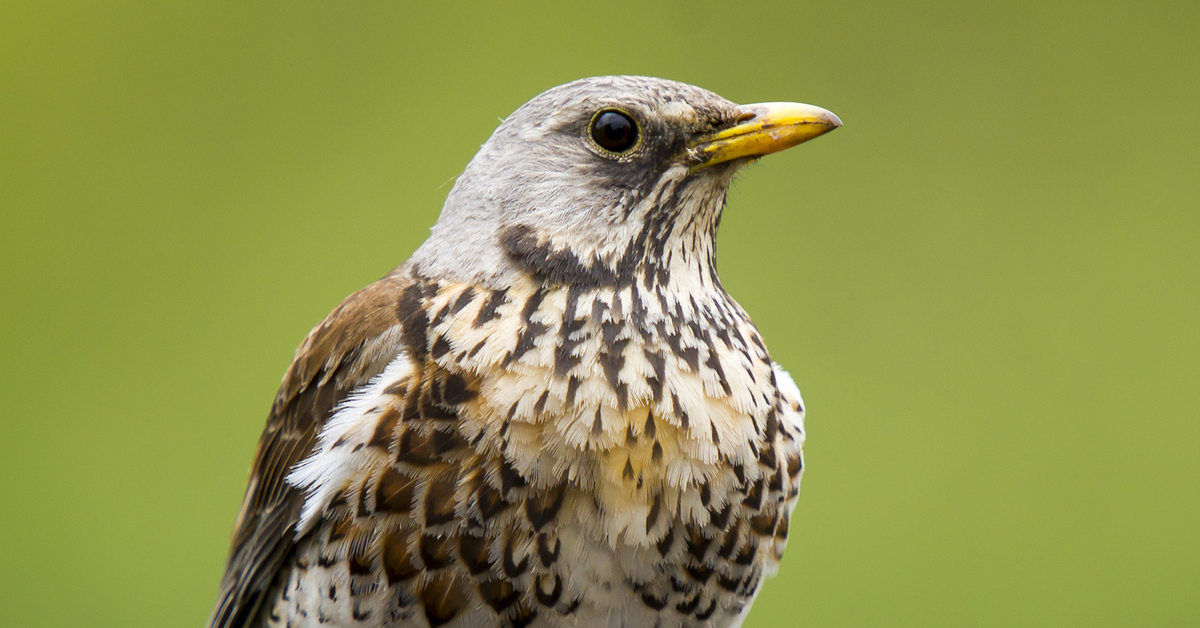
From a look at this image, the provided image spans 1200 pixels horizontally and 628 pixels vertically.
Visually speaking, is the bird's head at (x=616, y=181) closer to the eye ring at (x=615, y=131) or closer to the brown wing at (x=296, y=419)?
the eye ring at (x=615, y=131)

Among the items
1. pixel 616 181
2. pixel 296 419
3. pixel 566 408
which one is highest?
pixel 616 181

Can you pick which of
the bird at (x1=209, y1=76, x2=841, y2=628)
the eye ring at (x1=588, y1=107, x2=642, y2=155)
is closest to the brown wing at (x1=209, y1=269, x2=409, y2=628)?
the bird at (x1=209, y1=76, x2=841, y2=628)

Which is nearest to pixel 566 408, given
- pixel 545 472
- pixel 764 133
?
pixel 545 472

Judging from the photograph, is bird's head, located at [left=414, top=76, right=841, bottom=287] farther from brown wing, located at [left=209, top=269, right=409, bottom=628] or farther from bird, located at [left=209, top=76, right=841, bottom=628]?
brown wing, located at [left=209, top=269, right=409, bottom=628]

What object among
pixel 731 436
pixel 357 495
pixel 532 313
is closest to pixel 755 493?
pixel 731 436

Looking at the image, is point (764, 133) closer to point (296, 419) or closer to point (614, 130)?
point (614, 130)

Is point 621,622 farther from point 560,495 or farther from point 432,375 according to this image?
point 432,375

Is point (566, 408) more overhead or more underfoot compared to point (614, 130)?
more underfoot

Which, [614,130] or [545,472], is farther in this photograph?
[614,130]
